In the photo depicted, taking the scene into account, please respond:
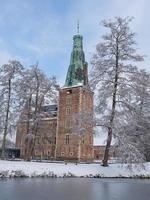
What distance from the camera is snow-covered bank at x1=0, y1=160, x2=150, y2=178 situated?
2310 centimetres

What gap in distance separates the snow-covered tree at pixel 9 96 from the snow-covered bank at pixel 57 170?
10.7 meters

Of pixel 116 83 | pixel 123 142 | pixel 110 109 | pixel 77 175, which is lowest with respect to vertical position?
pixel 77 175

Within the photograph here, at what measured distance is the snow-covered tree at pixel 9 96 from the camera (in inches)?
1457

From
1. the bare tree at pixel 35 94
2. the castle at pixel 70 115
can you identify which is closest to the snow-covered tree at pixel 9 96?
the bare tree at pixel 35 94

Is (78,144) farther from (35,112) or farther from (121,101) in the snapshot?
(121,101)

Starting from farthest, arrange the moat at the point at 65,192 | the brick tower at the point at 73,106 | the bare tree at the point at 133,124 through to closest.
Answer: the brick tower at the point at 73,106 < the bare tree at the point at 133,124 < the moat at the point at 65,192

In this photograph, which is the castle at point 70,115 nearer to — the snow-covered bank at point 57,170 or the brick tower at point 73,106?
the brick tower at point 73,106

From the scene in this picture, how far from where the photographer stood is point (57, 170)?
2572 cm

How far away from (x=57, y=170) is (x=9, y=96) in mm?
14041

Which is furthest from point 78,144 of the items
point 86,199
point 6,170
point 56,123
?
point 86,199

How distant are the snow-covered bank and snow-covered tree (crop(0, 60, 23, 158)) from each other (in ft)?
35.1

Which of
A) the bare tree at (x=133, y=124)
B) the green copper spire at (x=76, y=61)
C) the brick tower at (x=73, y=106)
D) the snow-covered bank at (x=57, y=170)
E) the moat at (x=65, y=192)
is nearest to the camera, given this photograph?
the moat at (x=65, y=192)

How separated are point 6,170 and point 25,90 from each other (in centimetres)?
1706

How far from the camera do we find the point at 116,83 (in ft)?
96.2
